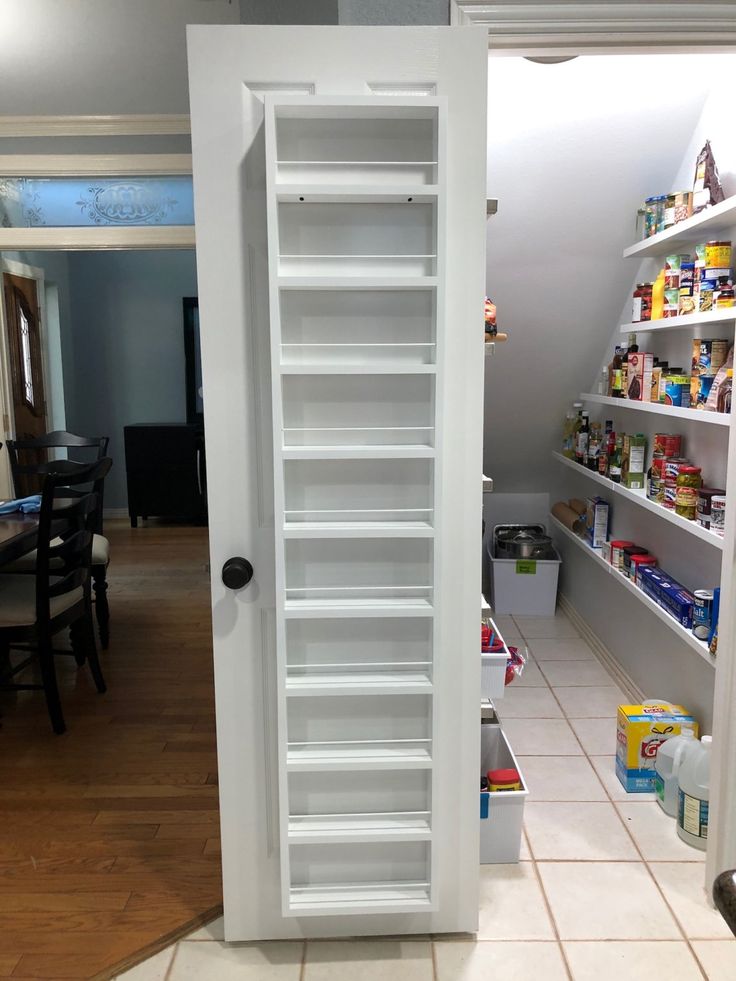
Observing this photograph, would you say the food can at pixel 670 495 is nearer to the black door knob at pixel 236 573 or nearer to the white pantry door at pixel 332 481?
the white pantry door at pixel 332 481

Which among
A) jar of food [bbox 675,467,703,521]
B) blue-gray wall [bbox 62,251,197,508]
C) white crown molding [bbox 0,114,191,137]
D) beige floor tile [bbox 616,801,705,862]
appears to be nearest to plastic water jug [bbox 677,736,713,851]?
beige floor tile [bbox 616,801,705,862]

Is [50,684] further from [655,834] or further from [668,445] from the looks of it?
[668,445]

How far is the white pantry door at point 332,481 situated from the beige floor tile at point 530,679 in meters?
1.52

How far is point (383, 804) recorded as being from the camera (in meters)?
1.77

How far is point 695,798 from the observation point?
2.20 m

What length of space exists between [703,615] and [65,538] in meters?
2.31

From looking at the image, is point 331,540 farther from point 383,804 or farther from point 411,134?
point 411,134

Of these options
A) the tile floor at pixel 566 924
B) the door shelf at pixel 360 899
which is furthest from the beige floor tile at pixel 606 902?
the door shelf at pixel 360 899

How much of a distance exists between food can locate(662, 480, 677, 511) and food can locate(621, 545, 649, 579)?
45 cm

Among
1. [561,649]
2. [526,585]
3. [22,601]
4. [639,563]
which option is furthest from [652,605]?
[22,601]

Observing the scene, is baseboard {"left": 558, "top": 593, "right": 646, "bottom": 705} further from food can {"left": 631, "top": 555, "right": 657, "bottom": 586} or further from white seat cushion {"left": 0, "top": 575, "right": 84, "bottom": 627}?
white seat cushion {"left": 0, "top": 575, "right": 84, "bottom": 627}

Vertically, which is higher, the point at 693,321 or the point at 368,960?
the point at 693,321

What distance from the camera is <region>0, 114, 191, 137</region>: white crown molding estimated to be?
121 inches

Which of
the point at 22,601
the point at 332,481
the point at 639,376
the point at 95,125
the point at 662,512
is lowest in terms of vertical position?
the point at 22,601
